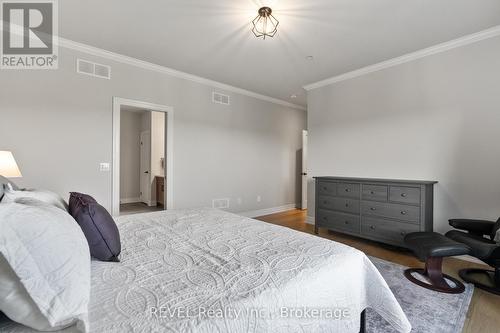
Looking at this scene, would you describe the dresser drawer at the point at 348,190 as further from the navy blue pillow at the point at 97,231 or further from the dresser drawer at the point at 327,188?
the navy blue pillow at the point at 97,231

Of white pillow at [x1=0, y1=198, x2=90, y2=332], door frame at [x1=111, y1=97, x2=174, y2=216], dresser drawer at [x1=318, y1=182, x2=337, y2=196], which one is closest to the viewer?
white pillow at [x1=0, y1=198, x2=90, y2=332]

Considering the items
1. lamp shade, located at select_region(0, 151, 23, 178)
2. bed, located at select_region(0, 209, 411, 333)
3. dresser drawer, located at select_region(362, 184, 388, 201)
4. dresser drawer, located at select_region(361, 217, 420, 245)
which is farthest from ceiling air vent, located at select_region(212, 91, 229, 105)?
bed, located at select_region(0, 209, 411, 333)

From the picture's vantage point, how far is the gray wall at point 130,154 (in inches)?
261

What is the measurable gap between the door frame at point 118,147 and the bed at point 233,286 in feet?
7.02

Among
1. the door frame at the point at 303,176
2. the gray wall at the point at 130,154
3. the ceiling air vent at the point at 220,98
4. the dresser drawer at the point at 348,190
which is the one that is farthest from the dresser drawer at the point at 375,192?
the gray wall at the point at 130,154

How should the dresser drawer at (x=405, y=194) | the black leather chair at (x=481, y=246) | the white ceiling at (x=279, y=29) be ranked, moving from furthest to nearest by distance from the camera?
the dresser drawer at (x=405, y=194), the white ceiling at (x=279, y=29), the black leather chair at (x=481, y=246)

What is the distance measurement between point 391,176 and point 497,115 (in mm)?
1339

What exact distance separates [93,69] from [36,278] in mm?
3436

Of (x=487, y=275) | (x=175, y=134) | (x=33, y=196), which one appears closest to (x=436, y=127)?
(x=487, y=275)

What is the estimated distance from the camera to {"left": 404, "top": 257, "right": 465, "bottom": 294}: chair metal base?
2.23 meters

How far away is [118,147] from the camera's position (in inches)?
140

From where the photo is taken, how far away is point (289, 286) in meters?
1.04

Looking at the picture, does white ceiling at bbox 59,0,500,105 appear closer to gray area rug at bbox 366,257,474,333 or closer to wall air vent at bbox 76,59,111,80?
wall air vent at bbox 76,59,111,80

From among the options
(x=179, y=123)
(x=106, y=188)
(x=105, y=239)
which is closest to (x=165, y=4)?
(x=179, y=123)
